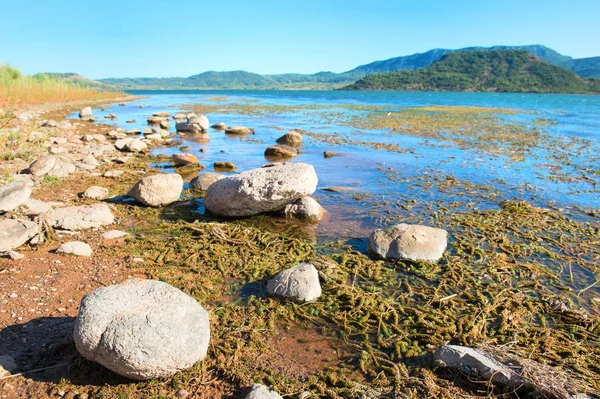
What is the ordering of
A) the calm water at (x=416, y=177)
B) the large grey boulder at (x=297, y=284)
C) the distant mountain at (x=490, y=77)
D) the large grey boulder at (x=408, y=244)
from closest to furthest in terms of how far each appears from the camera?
1. the large grey boulder at (x=297, y=284)
2. the large grey boulder at (x=408, y=244)
3. the calm water at (x=416, y=177)
4. the distant mountain at (x=490, y=77)

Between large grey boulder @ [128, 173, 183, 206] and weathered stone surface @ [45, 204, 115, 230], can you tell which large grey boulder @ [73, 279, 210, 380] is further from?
large grey boulder @ [128, 173, 183, 206]

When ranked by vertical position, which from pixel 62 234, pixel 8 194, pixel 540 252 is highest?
pixel 8 194

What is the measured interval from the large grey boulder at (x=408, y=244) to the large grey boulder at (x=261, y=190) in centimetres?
241

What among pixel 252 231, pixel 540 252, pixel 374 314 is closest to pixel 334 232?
pixel 252 231

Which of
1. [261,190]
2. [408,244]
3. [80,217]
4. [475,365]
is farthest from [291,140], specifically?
[475,365]

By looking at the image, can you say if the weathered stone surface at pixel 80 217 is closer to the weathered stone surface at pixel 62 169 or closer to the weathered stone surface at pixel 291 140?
the weathered stone surface at pixel 62 169

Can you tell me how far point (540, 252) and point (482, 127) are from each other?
81.1ft

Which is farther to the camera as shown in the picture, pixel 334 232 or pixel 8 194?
A: pixel 334 232

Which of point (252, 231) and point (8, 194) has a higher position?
point (8, 194)

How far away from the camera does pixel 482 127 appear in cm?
3006

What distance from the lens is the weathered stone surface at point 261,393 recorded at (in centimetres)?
393

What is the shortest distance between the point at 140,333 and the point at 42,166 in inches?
410

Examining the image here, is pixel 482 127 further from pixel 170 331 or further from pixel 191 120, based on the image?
pixel 170 331

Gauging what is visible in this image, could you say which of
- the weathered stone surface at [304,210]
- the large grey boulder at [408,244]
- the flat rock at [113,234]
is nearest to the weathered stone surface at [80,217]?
the flat rock at [113,234]
